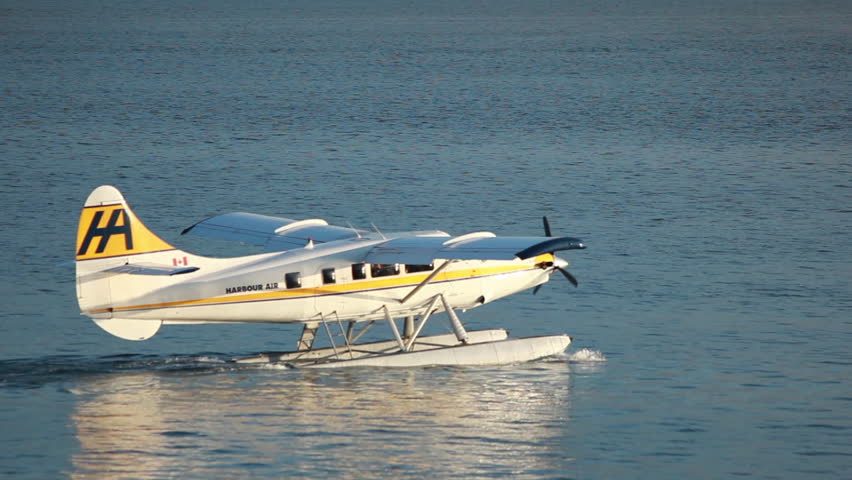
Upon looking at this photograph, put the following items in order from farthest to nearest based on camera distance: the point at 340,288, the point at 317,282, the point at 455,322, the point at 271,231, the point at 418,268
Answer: the point at 271,231, the point at 455,322, the point at 418,268, the point at 340,288, the point at 317,282

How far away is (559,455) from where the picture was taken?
70.5ft

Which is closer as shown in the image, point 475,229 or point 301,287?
point 301,287

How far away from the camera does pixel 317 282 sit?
24875mm

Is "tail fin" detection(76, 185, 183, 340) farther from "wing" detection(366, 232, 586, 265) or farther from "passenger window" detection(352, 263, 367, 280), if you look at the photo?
"wing" detection(366, 232, 586, 265)

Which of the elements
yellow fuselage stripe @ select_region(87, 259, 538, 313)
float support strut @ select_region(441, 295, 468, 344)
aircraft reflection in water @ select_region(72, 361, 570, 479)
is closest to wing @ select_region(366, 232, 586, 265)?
yellow fuselage stripe @ select_region(87, 259, 538, 313)

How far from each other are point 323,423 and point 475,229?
19.4 meters

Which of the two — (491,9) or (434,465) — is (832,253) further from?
(491,9)

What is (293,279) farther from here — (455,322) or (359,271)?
(455,322)

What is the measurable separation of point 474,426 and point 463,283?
450 centimetres

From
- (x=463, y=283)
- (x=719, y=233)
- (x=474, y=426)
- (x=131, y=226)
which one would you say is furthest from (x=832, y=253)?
(x=131, y=226)

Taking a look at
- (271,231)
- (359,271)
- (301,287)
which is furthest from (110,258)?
(271,231)

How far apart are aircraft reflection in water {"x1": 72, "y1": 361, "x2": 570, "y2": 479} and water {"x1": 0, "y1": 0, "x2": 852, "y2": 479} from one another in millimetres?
69

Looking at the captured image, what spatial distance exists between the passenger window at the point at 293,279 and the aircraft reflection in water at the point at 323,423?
5.75ft

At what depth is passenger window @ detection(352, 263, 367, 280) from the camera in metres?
25.2
